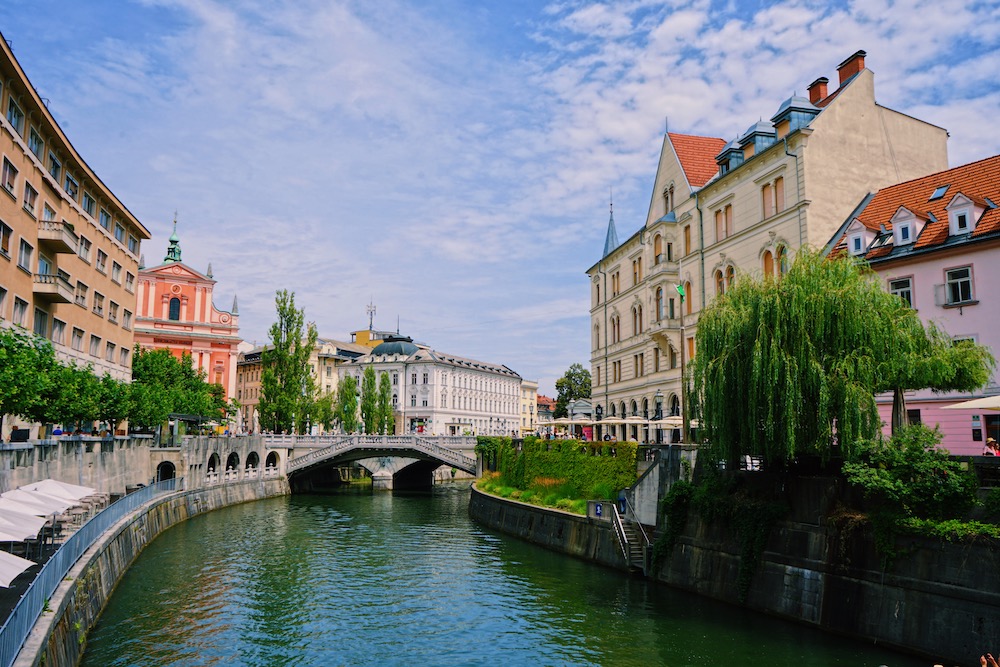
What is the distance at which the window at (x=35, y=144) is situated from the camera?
38969mm

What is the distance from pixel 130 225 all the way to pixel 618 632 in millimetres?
48949

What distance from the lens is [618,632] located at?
23.5 metres

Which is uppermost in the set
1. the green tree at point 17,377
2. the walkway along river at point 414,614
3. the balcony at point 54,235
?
the balcony at point 54,235

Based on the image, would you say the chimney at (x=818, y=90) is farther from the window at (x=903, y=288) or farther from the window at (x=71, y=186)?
the window at (x=71, y=186)

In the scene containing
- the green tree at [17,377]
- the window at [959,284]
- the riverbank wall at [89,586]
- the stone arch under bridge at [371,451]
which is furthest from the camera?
the stone arch under bridge at [371,451]

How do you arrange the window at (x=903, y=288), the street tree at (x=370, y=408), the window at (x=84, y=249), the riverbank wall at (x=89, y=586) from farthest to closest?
the street tree at (x=370, y=408) < the window at (x=84, y=249) < the window at (x=903, y=288) < the riverbank wall at (x=89, y=586)

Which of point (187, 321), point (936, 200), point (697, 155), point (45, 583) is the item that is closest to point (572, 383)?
point (187, 321)

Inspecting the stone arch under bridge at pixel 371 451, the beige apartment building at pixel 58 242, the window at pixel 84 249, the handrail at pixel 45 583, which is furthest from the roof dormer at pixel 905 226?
the window at pixel 84 249

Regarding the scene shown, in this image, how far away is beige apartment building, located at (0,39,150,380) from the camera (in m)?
36.1

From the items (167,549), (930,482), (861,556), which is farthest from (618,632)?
(167,549)

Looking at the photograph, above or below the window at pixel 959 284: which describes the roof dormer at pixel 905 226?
above

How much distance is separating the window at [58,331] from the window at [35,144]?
29.6 ft

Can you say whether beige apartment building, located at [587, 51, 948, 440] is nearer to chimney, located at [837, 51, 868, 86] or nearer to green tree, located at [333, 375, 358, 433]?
A: chimney, located at [837, 51, 868, 86]

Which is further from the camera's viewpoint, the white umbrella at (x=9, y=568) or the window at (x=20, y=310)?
the window at (x=20, y=310)
